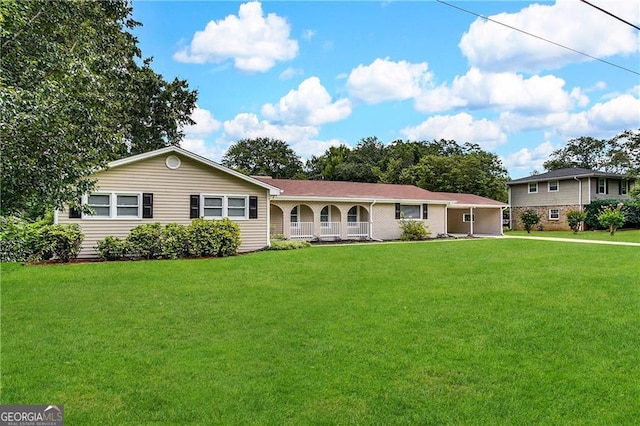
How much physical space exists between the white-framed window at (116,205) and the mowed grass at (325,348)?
16.2 feet

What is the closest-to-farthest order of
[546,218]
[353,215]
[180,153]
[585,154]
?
1. [180,153]
2. [353,215]
3. [546,218]
4. [585,154]

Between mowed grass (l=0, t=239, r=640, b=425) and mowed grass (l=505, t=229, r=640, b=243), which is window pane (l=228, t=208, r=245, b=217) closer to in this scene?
mowed grass (l=0, t=239, r=640, b=425)

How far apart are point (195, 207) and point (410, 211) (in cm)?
1347

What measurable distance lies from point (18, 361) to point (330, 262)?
9.49m

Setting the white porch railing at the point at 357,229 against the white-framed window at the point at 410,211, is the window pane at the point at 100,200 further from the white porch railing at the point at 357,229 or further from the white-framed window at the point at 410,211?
the white-framed window at the point at 410,211

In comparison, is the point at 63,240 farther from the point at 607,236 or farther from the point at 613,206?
the point at 613,206

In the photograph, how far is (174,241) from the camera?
1489 cm

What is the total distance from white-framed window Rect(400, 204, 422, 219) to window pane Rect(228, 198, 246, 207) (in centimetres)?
1072

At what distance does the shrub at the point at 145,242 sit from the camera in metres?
14.6

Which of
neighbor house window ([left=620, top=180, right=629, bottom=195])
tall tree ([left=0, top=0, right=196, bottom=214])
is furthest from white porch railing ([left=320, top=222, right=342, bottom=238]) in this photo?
neighbor house window ([left=620, top=180, right=629, bottom=195])

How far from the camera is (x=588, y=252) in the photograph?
15617 millimetres

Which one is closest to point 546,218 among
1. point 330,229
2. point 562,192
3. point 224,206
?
point 562,192

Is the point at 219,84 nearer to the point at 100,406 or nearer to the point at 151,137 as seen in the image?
the point at 151,137

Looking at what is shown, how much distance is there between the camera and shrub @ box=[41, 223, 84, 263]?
13.2m
